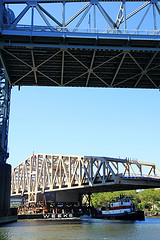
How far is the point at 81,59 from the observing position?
34688mm

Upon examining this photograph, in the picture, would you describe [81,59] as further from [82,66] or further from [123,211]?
[123,211]

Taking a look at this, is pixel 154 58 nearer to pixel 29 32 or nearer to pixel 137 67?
pixel 137 67

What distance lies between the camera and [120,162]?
85.2 meters

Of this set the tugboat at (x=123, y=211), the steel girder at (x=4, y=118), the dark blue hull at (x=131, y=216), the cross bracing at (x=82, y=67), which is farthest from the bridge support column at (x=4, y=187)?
the tugboat at (x=123, y=211)

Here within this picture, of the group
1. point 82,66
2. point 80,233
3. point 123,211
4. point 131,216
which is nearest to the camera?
point 80,233

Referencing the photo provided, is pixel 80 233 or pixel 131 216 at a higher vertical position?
pixel 80 233

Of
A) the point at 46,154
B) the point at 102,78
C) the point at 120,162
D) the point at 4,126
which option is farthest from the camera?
the point at 46,154

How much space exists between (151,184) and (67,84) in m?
47.0

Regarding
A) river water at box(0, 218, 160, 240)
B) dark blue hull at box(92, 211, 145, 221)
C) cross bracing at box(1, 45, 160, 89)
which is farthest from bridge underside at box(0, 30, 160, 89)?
dark blue hull at box(92, 211, 145, 221)

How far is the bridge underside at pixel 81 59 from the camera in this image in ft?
99.2

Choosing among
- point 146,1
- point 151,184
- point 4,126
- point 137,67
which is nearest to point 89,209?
point 151,184

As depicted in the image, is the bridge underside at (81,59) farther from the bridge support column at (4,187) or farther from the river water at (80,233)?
the river water at (80,233)

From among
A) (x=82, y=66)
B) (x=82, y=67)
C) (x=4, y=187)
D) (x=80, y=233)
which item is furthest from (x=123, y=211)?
(x=82, y=66)

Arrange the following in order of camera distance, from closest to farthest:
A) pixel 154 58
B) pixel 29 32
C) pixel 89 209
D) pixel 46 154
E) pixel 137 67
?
pixel 29 32
pixel 154 58
pixel 137 67
pixel 89 209
pixel 46 154
